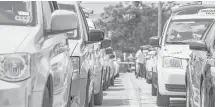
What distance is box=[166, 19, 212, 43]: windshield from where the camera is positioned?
13.1m

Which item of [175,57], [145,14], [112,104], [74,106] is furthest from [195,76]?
[145,14]

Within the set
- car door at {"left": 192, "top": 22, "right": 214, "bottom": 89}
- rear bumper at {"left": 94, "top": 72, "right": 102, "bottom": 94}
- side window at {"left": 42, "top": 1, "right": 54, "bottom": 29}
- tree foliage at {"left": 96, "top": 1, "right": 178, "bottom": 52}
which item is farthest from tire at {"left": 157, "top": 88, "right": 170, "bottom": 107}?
tree foliage at {"left": 96, "top": 1, "right": 178, "bottom": 52}

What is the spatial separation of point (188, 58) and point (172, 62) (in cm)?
38

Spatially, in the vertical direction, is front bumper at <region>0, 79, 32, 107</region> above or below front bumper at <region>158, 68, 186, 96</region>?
above

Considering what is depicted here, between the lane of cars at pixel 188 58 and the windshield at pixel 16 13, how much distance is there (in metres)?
1.89

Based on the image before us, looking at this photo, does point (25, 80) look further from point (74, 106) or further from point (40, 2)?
point (74, 106)

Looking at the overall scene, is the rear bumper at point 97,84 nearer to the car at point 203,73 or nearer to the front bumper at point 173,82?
the front bumper at point 173,82

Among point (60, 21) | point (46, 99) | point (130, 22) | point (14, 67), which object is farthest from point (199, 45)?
point (130, 22)

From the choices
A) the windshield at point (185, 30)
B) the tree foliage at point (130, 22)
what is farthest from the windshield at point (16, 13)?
the tree foliage at point (130, 22)

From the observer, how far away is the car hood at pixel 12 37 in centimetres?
517

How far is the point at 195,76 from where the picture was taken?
27.6ft

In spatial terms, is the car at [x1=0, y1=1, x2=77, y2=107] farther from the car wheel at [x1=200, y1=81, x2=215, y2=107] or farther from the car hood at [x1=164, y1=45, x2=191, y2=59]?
the car hood at [x1=164, y1=45, x2=191, y2=59]

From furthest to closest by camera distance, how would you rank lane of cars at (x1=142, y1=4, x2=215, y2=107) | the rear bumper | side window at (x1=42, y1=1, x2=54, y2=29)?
the rear bumper → lane of cars at (x1=142, y1=4, x2=215, y2=107) → side window at (x1=42, y1=1, x2=54, y2=29)

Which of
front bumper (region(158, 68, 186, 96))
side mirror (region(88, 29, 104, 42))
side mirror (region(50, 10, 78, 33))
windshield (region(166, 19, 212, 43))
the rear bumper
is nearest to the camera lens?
side mirror (region(50, 10, 78, 33))
